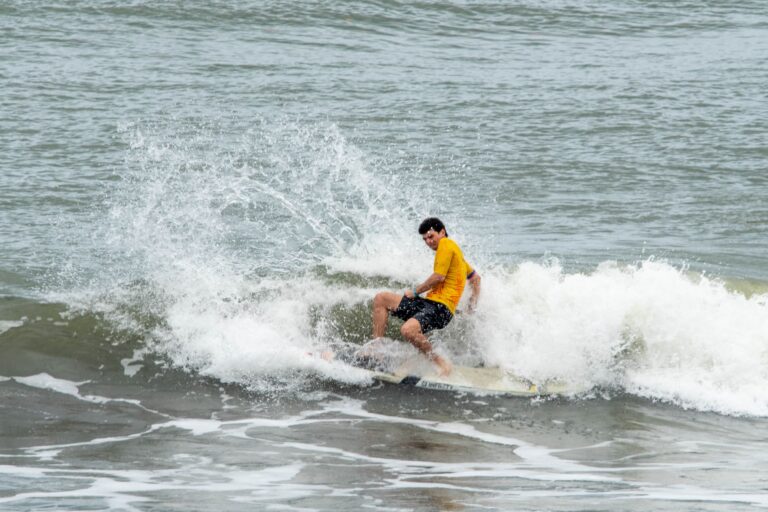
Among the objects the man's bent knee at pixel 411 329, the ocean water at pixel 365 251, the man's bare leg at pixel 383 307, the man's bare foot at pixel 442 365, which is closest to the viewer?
the ocean water at pixel 365 251

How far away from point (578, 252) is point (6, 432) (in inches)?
343

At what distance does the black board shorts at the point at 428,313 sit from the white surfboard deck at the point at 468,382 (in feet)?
1.41

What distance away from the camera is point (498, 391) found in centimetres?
1055

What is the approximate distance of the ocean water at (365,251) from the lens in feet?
26.9

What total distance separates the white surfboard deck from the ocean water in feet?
0.52

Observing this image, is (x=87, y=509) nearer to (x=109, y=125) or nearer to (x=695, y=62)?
(x=109, y=125)

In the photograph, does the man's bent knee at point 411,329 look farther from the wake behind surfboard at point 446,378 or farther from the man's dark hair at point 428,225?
the man's dark hair at point 428,225

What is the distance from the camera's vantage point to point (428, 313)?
34.9 ft

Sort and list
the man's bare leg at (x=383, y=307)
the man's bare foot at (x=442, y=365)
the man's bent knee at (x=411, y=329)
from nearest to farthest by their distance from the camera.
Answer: the man's bent knee at (x=411, y=329) < the man's bare foot at (x=442, y=365) < the man's bare leg at (x=383, y=307)

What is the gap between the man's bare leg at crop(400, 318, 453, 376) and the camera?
1055cm

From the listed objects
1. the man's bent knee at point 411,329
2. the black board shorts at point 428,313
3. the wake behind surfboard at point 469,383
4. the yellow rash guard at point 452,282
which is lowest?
the wake behind surfboard at point 469,383

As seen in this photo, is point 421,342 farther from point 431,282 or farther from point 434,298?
point 431,282

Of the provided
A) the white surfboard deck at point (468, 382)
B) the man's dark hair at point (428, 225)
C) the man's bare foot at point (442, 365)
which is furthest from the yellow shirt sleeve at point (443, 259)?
the white surfboard deck at point (468, 382)

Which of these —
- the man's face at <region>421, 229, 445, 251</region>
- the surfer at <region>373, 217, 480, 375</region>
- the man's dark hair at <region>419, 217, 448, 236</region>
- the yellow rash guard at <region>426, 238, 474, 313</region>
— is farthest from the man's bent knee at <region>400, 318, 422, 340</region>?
the man's dark hair at <region>419, 217, 448, 236</region>
